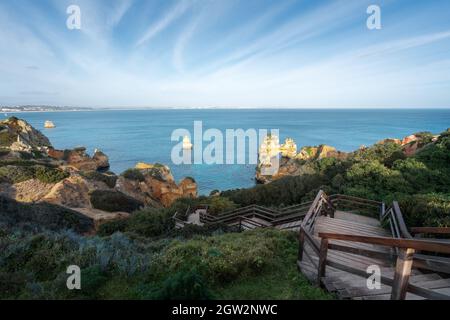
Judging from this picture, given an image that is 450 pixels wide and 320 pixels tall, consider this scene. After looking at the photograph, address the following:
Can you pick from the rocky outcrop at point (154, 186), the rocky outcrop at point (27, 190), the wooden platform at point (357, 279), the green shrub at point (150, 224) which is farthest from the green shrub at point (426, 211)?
the rocky outcrop at point (154, 186)

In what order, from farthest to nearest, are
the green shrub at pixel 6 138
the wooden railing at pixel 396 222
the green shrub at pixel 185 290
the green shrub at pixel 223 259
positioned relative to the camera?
the green shrub at pixel 6 138, the wooden railing at pixel 396 222, the green shrub at pixel 223 259, the green shrub at pixel 185 290

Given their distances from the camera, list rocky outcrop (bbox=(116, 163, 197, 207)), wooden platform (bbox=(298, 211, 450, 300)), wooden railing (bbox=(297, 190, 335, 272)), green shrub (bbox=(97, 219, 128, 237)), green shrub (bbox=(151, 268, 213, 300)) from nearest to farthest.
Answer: green shrub (bbox=(151, 268, 213, 300))
wooden platform (bbox=(298, 211, 450, 300))
wooden railing (bbox=(297, 190, 335, 272))
green shrub (bbox=(97, 219, 128, 237))
rocky outcrop (bbox=(116, 163, 197, 207))

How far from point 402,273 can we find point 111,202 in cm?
1928

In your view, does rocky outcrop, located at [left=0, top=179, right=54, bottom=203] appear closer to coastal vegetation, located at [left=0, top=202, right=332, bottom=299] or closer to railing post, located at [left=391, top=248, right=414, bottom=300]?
coastal vegetation, located at [left=0, top=202, right=332, bottom=299]

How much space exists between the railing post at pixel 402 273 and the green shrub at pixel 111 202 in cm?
1855

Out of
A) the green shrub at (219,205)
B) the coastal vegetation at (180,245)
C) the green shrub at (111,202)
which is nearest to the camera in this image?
the coastal vegetation at (180,245)

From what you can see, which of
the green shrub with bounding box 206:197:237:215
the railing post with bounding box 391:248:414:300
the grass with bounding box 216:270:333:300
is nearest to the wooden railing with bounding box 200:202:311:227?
the green shrub with bounding box 206:197:237:215

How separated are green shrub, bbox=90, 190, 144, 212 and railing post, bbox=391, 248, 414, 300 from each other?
60.9 ft

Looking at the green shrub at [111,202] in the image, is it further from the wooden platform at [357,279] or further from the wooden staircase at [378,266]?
the wooden platform at [357,279]

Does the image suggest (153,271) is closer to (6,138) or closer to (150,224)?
(150,224)

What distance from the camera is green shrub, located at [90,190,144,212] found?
61.5 feet

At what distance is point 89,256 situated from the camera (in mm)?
5629

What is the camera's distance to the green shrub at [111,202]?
18750mm
